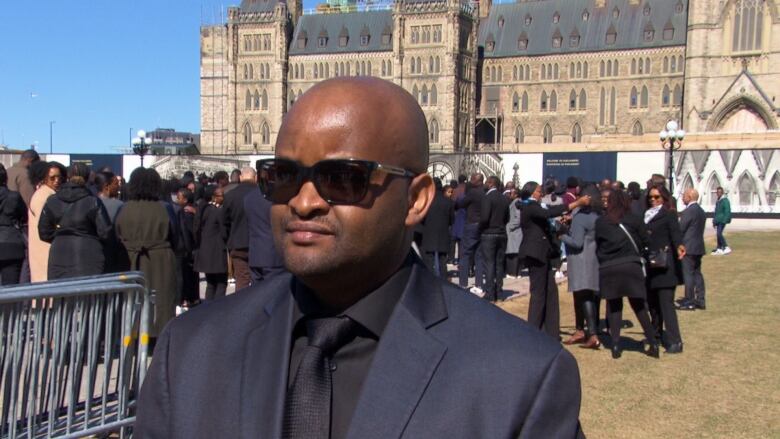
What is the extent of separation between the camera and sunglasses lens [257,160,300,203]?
1.50m

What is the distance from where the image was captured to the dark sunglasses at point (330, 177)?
4.75 ft

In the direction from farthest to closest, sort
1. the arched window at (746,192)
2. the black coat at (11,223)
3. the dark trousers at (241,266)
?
the arched window at (746,192), the dark trousers at (241,266), the black coat at (11,223)

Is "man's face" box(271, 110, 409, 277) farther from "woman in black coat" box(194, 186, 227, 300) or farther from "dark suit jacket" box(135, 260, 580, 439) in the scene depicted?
"woman in black coat" box(194, 186, 227, 300)

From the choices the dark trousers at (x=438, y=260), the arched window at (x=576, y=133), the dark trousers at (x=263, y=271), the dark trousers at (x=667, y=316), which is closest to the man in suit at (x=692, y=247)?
the dark trousers at (x=667, y=316)

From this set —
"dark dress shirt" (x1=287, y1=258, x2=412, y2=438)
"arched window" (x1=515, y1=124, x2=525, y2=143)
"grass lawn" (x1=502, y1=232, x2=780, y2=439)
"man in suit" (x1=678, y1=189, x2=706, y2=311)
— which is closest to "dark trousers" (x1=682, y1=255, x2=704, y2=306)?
"man in suit" (x1=678, y1=189, x2=706, y2=311)

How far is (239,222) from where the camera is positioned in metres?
Result: 8.74

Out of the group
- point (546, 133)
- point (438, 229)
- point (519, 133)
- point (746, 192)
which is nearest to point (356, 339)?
point (438, 229)

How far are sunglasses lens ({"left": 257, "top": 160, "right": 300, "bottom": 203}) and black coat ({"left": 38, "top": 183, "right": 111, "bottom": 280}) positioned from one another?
218 inches

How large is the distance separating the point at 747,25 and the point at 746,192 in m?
33.3

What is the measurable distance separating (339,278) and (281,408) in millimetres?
256

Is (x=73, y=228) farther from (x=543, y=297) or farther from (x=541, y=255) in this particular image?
(x=543, y=297)

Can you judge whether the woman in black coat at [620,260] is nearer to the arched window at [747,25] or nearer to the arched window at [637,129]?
the arched window at [747,25]

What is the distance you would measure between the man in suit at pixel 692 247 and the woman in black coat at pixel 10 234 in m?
8.52

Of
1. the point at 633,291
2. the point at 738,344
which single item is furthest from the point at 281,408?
the point at 738,344
